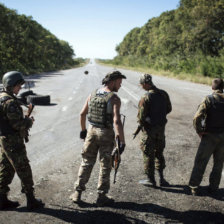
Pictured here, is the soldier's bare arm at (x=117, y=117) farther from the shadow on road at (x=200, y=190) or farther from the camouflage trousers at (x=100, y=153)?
the shadow on road at (x=200, y=190)

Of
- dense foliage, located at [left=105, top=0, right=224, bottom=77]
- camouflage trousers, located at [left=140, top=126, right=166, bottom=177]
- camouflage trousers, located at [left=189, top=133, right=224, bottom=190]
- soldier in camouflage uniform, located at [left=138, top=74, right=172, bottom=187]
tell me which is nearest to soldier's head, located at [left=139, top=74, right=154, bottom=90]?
soldier in camouflage uniform, located at [left=138, top=74, right=172, bottom=187]

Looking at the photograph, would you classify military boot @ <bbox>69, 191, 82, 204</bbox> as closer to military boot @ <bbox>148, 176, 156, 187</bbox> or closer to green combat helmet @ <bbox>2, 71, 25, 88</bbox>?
military boot @ <bbox>148, 176, 156, 187</bbox>

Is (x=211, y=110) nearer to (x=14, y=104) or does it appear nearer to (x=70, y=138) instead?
(x=14, y=104)

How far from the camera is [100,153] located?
3760mm

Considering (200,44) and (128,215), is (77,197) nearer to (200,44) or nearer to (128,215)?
(128,215)

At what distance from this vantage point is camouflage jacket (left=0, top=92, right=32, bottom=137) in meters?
3.31

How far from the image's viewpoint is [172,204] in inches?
152

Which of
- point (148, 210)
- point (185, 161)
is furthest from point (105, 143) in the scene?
point (185, 161)

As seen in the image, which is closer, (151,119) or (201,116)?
Answer: (201,116)

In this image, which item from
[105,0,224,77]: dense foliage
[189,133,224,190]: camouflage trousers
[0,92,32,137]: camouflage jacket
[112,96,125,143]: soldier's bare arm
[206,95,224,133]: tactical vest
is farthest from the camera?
[105,0,224,77]: dense foliage

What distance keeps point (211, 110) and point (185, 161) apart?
201 cm

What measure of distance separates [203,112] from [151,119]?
0.84 meters

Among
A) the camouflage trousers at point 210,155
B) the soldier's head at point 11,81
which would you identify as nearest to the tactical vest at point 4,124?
the soldier's head at point 11,81

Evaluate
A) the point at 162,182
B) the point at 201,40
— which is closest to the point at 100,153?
the point at 162,182
